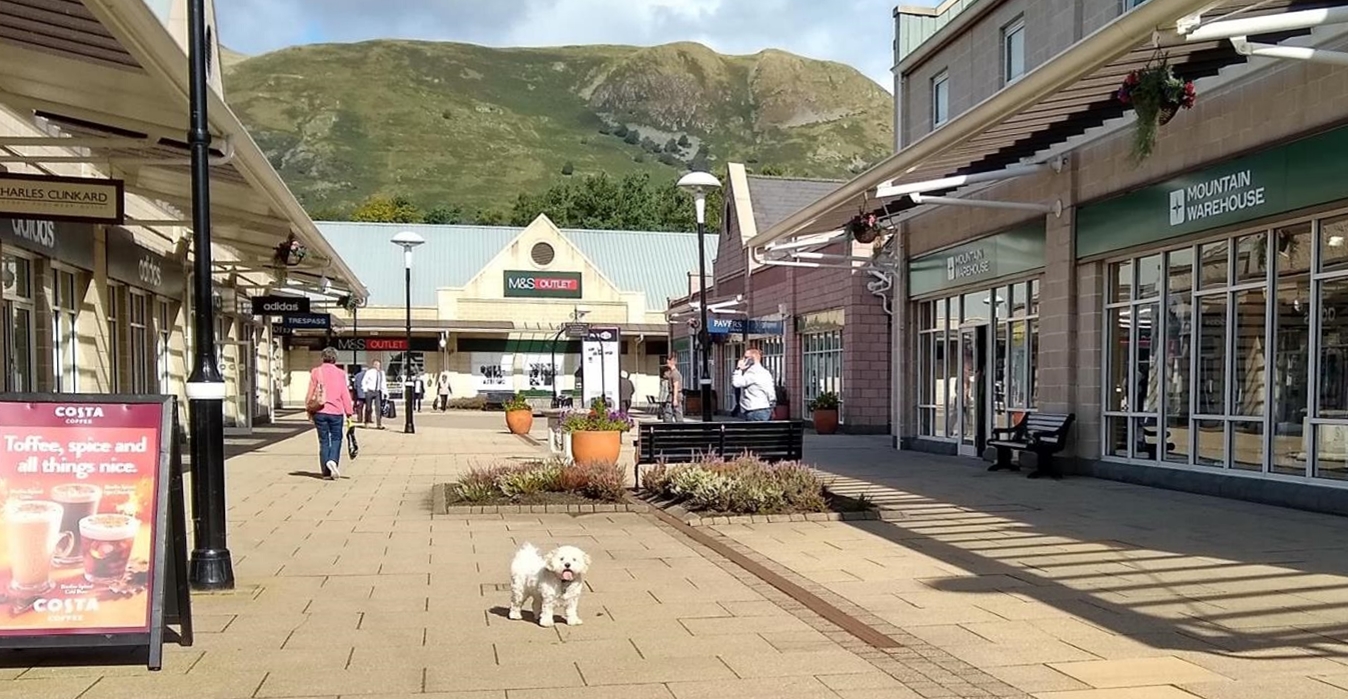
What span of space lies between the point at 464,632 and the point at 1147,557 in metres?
5.11

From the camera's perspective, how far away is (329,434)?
13672mm

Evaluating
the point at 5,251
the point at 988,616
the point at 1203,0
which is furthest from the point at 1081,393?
the point at 5,251

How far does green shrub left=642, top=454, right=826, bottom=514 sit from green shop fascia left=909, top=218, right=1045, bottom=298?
6.33 m

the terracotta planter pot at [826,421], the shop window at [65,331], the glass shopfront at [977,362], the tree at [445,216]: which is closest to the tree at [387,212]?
the tree at [445,216]

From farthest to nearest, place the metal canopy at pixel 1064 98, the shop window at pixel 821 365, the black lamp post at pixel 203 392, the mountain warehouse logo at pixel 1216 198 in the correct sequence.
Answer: the shop window at pixel 821 365
the mountain warehouse logo at pixel 1216 198
the metal canopy at pixel 1064 98
the black lamp post at pixel 203 392

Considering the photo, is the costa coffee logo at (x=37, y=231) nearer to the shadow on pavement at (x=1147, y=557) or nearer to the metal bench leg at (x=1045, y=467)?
the shadow on pavement at (x=1147, y=557)

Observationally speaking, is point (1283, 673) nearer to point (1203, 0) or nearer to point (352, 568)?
point (1203, 0)

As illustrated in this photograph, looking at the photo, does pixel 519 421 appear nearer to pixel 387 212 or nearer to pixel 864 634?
pixel 864 634

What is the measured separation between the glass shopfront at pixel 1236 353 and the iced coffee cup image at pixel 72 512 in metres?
10.2

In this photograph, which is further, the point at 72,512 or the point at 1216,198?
the point at 1216,198

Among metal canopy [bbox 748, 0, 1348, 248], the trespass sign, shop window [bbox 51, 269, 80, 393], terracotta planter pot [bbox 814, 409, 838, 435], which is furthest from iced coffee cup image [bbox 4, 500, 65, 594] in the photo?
the trespass sign

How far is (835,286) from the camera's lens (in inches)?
955

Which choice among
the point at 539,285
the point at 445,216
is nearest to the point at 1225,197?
the point at 539,285

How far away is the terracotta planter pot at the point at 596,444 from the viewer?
13.1m
